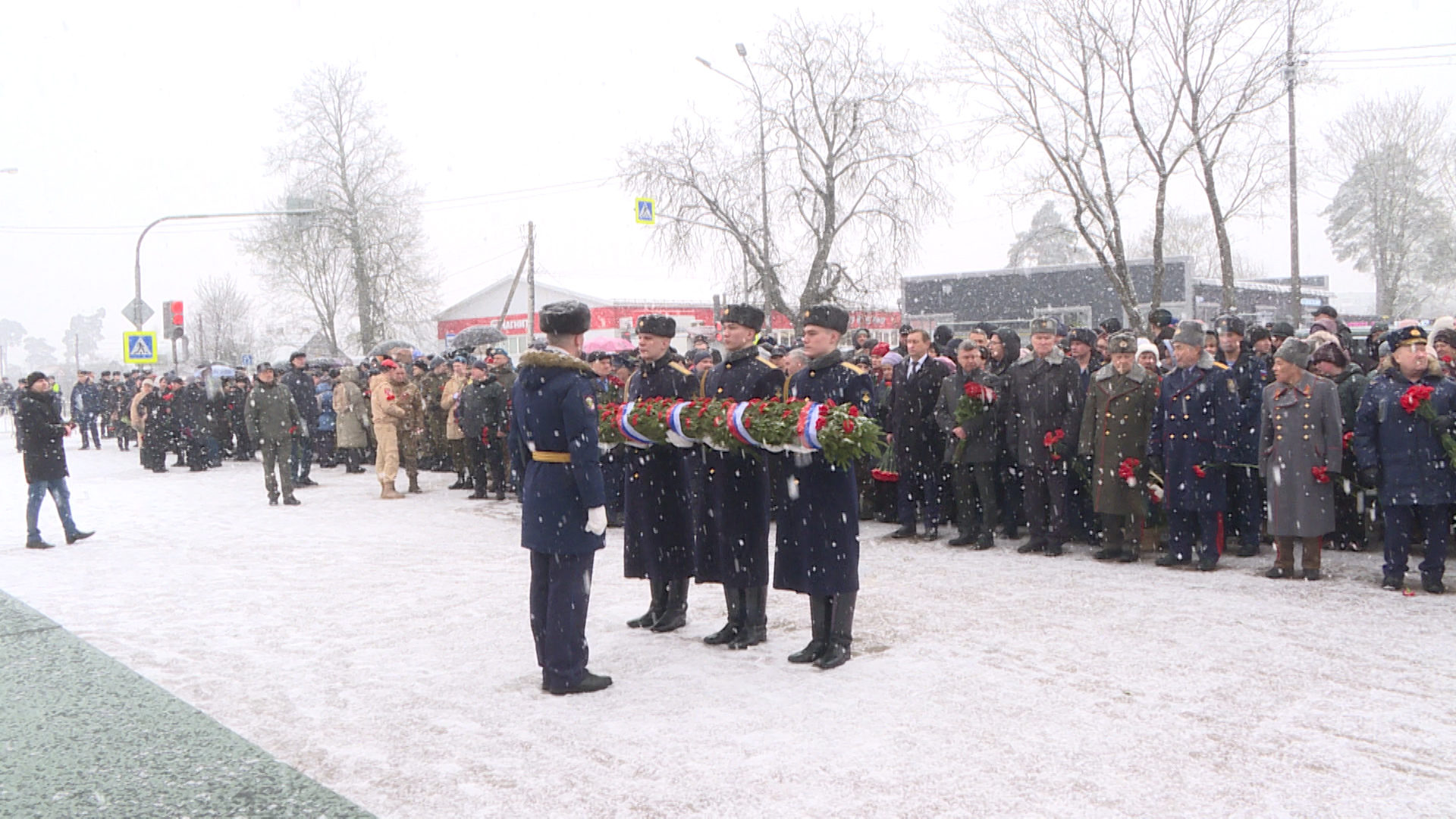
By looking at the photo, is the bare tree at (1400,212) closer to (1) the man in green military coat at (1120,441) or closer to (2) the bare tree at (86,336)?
(1) the man in green military coat at (1120,441)

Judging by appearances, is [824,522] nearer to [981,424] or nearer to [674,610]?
[674,610]

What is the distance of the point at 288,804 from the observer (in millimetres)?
4336

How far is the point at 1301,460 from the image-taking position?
7.95 metres

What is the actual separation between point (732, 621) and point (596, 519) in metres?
1.47

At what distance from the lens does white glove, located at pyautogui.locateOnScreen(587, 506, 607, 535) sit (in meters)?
5.67

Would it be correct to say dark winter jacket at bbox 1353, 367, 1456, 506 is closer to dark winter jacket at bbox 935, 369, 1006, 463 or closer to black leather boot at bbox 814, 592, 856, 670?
dark winter jacket at bbox 935, 369, 1006, 463

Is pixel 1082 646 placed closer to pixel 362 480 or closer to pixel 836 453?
pixel 836 453

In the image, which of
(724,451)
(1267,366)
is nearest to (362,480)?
(724,451)

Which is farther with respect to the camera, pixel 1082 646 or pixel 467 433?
pixel 467 433

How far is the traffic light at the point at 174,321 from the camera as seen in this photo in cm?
2961

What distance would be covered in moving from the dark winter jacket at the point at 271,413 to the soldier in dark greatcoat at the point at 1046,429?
10.2 metres

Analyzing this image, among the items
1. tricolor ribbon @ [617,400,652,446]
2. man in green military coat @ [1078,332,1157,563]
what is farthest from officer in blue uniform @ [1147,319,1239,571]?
tricolor ribbon @ [617,400,652,446]

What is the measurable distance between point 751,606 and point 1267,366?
5.69 m

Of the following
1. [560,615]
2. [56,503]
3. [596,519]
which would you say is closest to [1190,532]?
[596,519]
